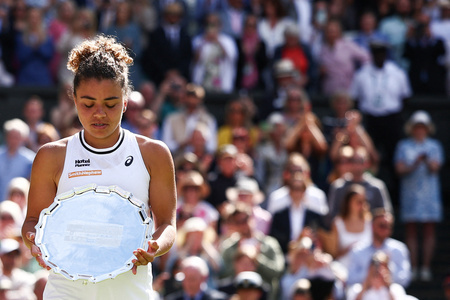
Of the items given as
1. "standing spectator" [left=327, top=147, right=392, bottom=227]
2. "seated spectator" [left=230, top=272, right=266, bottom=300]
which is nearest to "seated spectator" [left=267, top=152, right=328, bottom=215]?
"standing spectator" [left=327, top=147, right=392, bottom=227]

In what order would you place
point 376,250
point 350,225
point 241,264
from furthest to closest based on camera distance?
point 350,225 < point 376,250 < point 241,264

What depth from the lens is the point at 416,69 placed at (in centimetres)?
1326

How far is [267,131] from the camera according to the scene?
1108cm

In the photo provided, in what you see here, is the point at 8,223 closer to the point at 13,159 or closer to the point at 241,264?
the point at 13,159

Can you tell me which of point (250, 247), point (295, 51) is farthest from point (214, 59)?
point (250, 247)

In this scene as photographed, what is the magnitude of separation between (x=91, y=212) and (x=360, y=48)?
9.18m

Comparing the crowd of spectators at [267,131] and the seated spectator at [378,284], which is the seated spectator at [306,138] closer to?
the crowd of spectators at [267,131]

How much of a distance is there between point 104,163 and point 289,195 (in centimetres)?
560

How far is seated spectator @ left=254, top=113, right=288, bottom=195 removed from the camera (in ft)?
35.7

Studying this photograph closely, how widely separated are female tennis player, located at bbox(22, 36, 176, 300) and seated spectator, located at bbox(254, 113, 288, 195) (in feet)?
21.5

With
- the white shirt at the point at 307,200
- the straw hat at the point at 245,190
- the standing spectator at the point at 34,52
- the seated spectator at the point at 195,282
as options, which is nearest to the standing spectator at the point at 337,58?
the straw hat at the point at 245,190

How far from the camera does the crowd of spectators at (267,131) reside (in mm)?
8828

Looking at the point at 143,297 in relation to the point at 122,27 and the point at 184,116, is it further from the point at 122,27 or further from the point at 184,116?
the point at 122,27

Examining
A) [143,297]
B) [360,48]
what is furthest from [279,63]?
[143,297]
